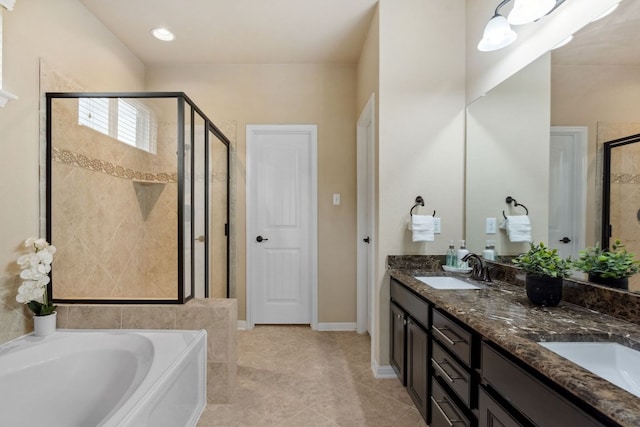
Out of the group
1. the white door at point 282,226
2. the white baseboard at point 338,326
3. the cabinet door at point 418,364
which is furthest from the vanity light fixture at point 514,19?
the white baseboard at point 338,326

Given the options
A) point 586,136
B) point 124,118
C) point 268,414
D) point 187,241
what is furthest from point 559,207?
point 124,118

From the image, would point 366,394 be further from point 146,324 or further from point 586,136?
point 586,136

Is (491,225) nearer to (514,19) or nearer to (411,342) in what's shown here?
(411,342)

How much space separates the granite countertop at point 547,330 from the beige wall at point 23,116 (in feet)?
7.36

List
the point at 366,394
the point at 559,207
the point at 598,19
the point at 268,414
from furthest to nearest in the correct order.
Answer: the point at 366,394 < the point at 268,414 < the point at 559,207 < the point at 598,19

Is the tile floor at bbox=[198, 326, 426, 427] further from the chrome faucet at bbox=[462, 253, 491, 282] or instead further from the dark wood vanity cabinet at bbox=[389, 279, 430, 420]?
the chrome faucet at bbox=[462, 253, 491, 282]

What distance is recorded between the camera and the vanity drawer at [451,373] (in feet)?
3.90

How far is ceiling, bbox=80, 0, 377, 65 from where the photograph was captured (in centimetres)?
224

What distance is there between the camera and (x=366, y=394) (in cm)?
199

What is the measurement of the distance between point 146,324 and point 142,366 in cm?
38

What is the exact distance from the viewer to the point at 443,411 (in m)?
1.39

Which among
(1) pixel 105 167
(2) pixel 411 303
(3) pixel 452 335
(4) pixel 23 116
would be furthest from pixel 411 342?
(4) pixel 23 116

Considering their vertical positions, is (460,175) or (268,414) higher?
(460,175)

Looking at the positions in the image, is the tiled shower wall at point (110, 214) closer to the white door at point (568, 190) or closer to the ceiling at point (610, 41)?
the white door at point (568, 190)
